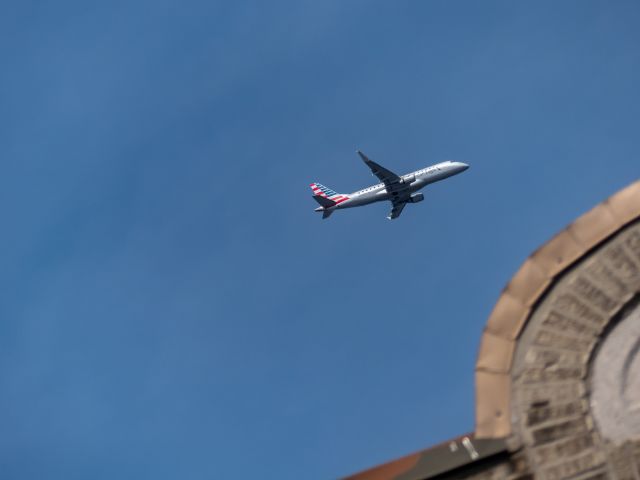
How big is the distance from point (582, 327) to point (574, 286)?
15.3 inches

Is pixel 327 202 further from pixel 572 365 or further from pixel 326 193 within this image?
pixel 572 365

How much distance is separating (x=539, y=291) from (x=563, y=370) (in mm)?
748

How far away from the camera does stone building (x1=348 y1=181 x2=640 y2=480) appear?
734 cm

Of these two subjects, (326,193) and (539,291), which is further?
(326,193)

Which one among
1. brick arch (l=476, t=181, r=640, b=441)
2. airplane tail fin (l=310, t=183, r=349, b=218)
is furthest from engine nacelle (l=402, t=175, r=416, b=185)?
brick arch (l=476, t=181, r=640, b=441)

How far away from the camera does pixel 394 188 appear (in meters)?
87.2

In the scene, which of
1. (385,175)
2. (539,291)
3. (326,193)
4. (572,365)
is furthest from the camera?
(326,193)

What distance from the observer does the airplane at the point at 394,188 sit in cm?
8569

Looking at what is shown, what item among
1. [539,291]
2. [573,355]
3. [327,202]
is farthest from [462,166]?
[573,355]

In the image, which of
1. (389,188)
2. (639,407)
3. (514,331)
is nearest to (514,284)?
(514,331)

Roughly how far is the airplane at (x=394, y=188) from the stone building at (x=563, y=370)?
Answer: 239 ft

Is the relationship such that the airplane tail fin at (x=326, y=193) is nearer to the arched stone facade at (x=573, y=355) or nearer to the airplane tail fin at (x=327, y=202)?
the airplane tail fin at (x=327, y=202)

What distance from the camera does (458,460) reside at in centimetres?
743

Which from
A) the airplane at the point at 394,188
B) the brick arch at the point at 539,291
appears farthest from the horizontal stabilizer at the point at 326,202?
the brick arch at the point at 539,291
